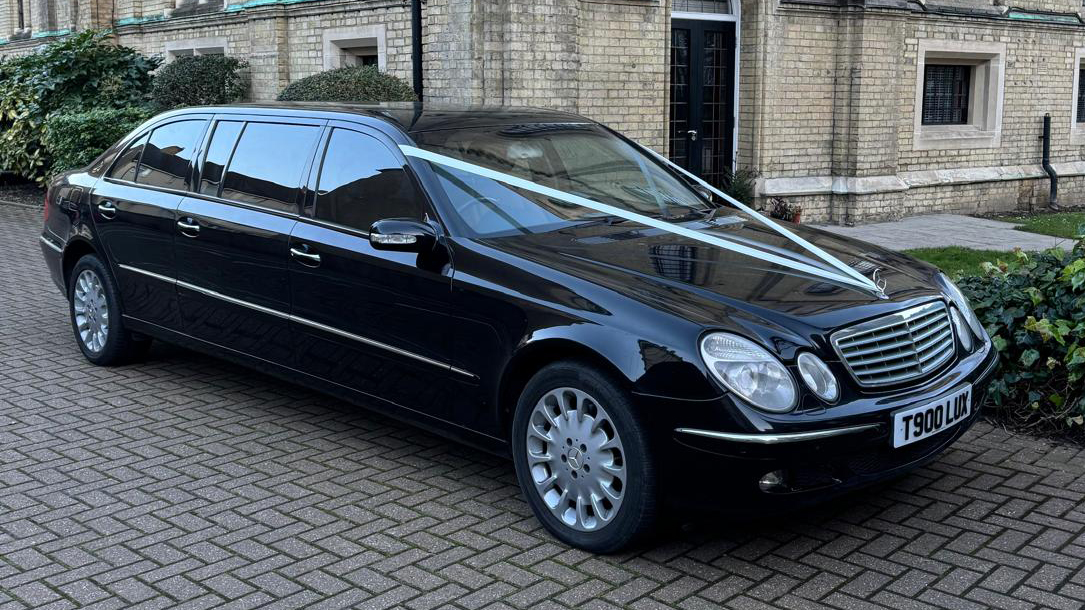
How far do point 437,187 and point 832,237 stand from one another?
2018mm

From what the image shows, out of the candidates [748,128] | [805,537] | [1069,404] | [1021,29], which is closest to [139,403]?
[805,537]

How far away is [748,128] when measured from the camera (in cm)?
1547

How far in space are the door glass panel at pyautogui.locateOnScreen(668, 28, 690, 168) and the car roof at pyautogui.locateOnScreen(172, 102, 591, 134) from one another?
368 inches

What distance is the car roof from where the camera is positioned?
5.40 metres

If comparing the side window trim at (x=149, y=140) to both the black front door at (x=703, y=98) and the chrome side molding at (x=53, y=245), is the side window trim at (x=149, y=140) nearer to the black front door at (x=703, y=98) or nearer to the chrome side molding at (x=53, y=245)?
the chrome side molding at (x=53, y=245)

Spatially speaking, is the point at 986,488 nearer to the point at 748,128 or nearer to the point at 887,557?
the point at 887,557

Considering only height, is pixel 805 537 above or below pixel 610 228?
below

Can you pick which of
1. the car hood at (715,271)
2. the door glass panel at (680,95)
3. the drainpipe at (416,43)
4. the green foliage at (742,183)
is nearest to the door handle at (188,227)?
the car hood at (715,271)

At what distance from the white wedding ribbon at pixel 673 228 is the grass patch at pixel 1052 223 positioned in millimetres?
10504

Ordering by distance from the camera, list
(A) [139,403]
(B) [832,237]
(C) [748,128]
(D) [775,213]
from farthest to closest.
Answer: (C) [748,128] → (D) [775,213] → (A) [139,403] → (B) [832,237]

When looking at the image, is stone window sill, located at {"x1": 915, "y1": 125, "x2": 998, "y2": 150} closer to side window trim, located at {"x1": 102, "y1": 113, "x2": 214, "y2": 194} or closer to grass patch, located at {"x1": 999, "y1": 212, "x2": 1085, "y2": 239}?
grass patch, located at {"x1": 999, "y1": 212, "x2": 1085, "y2": 239}

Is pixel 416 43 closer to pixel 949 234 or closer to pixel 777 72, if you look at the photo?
pixel 777 72

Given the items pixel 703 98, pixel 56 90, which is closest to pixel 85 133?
pixel 56 90

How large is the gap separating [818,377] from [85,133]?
1387 cm
